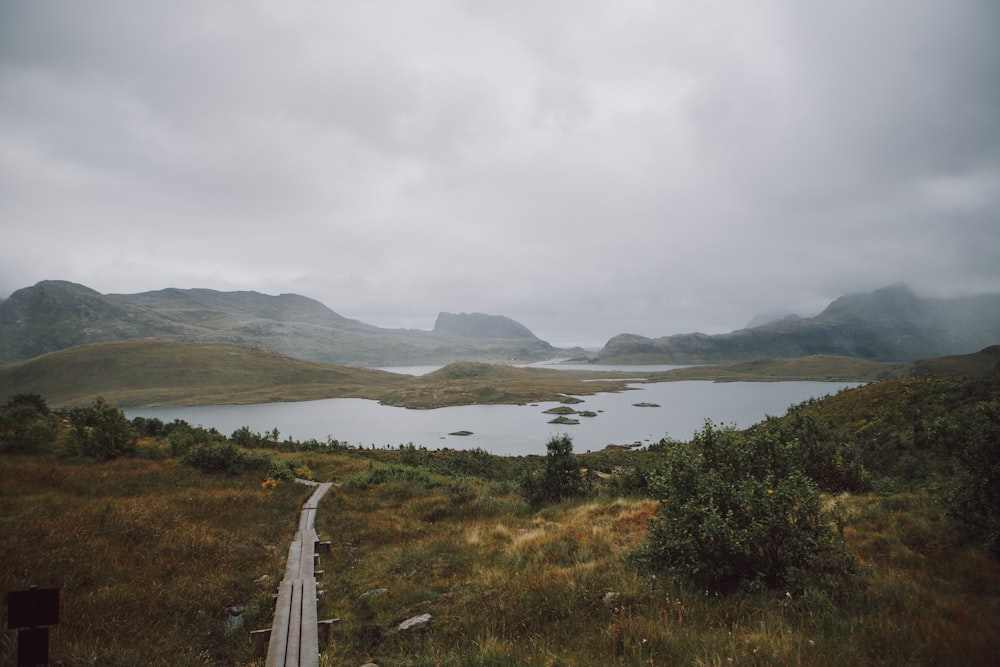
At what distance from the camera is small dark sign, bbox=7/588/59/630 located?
428 centimetres

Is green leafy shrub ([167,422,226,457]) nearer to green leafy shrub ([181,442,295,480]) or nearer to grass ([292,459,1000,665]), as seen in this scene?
green leafy shrub ([181,442,295,480])

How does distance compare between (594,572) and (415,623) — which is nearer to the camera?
(415,623)

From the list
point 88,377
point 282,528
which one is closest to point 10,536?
point 282,528

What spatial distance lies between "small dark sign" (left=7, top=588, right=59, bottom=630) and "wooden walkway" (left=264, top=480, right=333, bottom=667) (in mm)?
4268

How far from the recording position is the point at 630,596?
25.4 ft

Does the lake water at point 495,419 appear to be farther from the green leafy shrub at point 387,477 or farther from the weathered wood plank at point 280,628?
the weathered wood plank at point 280,628

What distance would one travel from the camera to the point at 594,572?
30.0 ft

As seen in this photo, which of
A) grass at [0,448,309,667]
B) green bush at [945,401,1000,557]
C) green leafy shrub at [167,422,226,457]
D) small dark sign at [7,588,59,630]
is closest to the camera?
small dark sign at [7,588,59,630]

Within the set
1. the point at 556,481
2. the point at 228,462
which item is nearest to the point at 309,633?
the point at 556,481

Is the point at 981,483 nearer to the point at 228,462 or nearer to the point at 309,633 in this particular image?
the point at 309,633

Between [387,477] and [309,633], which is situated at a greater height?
[309,633]

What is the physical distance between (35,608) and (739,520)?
398 inches

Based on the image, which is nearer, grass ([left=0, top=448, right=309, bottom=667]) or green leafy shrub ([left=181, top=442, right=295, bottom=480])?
grass ([left=0, top=448, right=309, bottom=667])

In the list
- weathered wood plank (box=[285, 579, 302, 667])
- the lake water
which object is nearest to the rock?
weathered wood plank (box=[285, 579, 302, 667])
